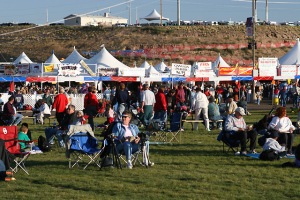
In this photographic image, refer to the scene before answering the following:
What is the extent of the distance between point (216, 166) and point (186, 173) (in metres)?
1.22

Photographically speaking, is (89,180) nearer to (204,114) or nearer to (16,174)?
(16,174)

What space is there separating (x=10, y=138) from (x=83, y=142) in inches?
→ 55.1

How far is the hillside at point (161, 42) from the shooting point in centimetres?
9012

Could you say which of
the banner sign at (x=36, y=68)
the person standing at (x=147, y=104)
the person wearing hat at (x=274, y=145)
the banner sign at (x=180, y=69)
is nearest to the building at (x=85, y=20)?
the banner sign at (x=36, y=68)

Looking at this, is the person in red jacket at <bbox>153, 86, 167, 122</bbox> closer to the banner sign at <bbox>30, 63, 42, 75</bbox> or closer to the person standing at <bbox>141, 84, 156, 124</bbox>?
the person standing at <bbox>141, 84, 156, 124</bbox>

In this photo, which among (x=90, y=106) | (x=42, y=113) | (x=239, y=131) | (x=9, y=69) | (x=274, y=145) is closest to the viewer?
(x=274, y=145)

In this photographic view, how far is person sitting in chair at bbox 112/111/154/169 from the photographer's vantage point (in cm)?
1407

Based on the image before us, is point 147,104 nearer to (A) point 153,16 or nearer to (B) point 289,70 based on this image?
(B) point 289,70

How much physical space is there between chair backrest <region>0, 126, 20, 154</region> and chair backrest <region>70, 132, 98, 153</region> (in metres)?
1.03

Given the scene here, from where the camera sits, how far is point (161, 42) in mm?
94812

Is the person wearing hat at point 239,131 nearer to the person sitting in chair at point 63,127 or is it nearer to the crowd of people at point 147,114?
the crowd of people at point 147,114

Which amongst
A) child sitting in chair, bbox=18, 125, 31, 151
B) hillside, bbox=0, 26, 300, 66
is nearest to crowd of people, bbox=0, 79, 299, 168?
child sitting in chair, bbox=18, 125, 31, 151

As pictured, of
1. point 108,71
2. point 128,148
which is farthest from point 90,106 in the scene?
point 108,71

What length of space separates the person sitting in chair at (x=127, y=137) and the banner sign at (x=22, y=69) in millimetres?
27315
